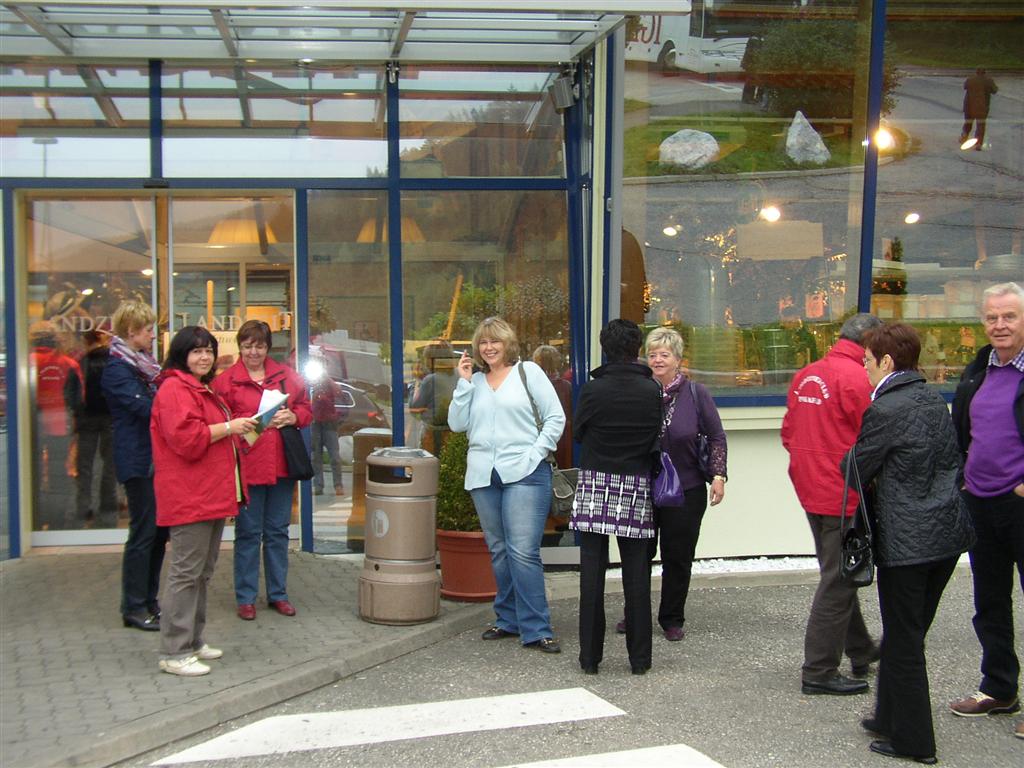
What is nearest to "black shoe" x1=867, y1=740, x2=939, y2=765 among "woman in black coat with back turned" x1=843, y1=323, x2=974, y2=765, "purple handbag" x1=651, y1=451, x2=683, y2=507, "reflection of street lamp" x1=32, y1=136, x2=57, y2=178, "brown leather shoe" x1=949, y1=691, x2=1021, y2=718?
"woman in black coat with back turned" x1=843, y1=323, x2=974, y2=765

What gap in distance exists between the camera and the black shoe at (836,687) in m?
5.65

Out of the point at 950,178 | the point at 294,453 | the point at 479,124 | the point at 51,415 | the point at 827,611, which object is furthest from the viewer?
the point at 950,178

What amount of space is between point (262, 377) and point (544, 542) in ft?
8.78

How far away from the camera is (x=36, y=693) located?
216 inches

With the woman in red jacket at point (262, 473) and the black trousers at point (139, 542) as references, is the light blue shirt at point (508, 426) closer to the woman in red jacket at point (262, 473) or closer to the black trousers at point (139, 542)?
the woman in red jacket at point (262, 473)

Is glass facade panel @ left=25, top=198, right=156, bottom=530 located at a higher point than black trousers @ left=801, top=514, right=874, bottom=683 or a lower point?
higher

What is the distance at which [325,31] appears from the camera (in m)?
8.08

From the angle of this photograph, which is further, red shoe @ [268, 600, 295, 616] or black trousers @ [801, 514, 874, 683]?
red shoe @ [268, 600, 295, 616]

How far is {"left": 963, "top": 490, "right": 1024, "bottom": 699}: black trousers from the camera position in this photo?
529cm

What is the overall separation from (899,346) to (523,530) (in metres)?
2.43

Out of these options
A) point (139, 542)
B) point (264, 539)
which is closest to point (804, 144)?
point (264, 539)

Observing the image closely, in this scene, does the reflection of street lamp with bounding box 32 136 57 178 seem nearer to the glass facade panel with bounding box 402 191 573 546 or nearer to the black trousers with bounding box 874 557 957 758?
the glass facade panel with bounding box 402 191 573 546

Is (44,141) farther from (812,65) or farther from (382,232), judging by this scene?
(812,65)

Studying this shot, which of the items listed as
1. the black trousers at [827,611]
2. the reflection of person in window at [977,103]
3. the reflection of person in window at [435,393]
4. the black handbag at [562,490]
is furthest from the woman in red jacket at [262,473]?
the reflection of person in window at [977,103]
